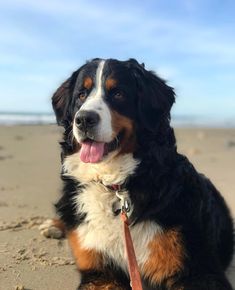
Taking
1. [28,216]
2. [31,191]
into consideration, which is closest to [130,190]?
[28,216]

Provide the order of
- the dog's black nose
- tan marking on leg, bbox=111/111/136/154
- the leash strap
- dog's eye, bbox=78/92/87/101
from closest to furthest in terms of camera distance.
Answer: the leash strap, the dog's black nose, tan marking on leg, bbox=111/111/136/154, dog's eye, bbox=78/92/87/101

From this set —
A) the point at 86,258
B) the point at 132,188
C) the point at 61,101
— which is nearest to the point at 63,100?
the point at 61,101

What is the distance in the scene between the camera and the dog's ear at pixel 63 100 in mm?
4725

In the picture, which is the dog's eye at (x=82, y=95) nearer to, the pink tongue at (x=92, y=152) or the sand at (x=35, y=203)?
the pink tongue at (x=92, y=152)

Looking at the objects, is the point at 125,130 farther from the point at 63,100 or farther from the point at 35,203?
the point at 35,203

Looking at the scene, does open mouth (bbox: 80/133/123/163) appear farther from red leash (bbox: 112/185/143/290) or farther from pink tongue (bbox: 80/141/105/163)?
red leash (bbox: 112/185/143/290)

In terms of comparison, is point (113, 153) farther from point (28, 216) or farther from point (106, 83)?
point (28, 216)

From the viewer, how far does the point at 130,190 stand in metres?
4.38

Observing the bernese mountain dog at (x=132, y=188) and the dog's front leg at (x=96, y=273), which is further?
the dog's front leg at (x=96, y=273)

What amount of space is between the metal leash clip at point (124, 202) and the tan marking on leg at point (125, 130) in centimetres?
32

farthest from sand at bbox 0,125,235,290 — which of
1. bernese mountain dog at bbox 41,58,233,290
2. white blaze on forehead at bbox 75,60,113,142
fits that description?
white blaze on forehead at bbox 75,60,113,142

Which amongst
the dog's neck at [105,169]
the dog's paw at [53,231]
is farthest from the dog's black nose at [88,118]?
the dog's paw at [53,231]

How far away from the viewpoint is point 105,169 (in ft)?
14.6

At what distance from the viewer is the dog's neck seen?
4.39 meters
